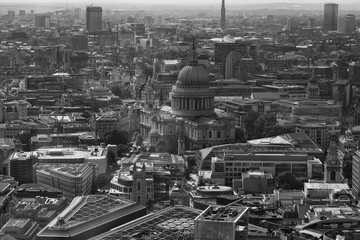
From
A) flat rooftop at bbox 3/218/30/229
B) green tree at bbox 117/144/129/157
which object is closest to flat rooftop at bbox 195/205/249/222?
flat rooftop at bbox 3/218/30/229

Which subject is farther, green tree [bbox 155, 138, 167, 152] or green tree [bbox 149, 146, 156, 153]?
green tree [bbox 155, 138, 167, 152]

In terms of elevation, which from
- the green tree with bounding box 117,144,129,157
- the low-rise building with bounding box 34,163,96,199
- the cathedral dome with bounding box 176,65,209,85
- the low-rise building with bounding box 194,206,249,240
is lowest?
the green tree with bounding box 117,144,129,157

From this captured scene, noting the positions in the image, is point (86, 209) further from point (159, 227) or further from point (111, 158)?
point (111, 158)

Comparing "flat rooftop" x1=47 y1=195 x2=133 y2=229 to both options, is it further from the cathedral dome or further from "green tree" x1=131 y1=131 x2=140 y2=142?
the cathedral dome

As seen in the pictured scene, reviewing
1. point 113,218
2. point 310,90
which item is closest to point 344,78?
point 310,90

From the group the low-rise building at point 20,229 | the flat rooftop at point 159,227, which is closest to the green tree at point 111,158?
the low-rise building at point 20,229

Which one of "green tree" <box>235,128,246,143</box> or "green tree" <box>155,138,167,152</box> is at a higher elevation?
"green tree" <box>155,138,167,152</box>

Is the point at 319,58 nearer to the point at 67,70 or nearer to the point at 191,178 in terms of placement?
the point at 67,70
